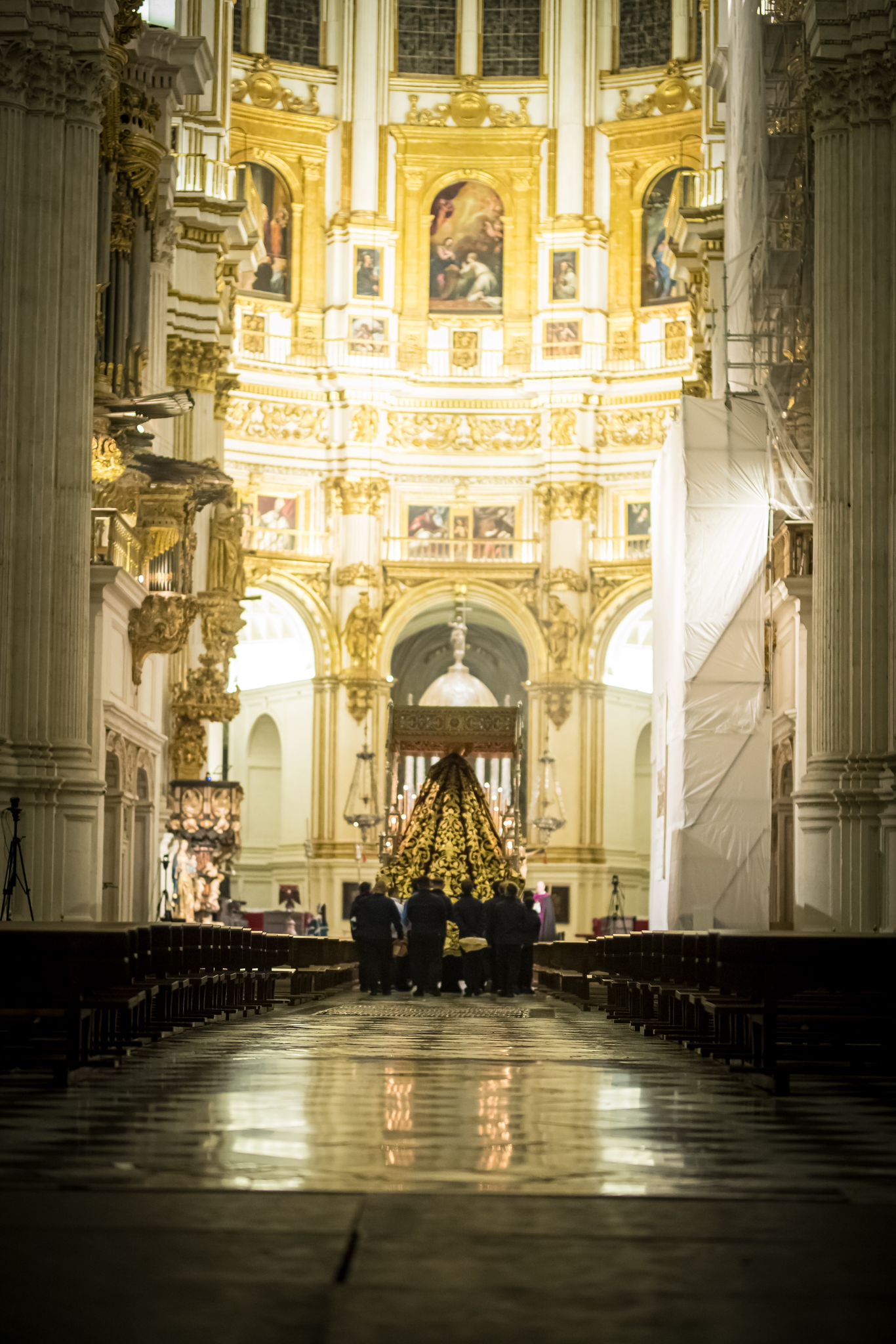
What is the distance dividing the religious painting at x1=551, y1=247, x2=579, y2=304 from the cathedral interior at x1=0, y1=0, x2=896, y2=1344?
209 mm

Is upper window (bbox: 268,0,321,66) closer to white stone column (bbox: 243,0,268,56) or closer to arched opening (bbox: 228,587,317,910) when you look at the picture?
white stone column (bbox: 243,0,268,56)

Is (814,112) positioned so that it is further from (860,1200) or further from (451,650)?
(451,650)

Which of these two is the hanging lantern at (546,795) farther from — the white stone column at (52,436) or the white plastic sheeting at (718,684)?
the white stone column at (52,436)

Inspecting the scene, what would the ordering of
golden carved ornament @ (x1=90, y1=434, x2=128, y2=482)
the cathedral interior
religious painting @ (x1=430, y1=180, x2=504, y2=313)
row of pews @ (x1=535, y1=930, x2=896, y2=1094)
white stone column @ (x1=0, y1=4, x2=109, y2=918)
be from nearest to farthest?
the cathedral interior, row of pews @ (x1=535, y1=930, x2=896, y2=1094), white stone column @ (x1=0, y1=4, x2=109, y2=918), golden carved ornament @ (x1=90, y1=434, x2=128, y2=482), religious painting @ (x1=430, y1=180, x2=504, y2=313)

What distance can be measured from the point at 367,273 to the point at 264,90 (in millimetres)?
4273

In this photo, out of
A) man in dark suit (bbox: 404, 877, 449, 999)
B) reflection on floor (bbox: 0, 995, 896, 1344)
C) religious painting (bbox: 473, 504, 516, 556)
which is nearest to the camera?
reflection on floor (bbox: 0, 995, 896, 1344)

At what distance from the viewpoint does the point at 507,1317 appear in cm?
379

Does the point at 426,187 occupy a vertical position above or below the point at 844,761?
above

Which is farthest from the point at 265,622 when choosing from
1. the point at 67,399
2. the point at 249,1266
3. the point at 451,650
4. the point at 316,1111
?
the point at 249,1266

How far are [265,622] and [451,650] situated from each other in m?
4.11

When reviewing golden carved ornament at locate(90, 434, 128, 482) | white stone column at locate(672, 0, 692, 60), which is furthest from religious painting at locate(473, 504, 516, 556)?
golden carved ornament at locate(90, 434, 128, 482)

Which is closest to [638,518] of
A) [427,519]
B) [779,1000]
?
[427,519]

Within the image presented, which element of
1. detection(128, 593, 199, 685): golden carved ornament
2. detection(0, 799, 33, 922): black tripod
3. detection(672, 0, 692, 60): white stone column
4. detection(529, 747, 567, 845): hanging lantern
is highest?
detection(672, 0, 692, 60): white stone column

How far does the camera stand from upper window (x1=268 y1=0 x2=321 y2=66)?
147ft
